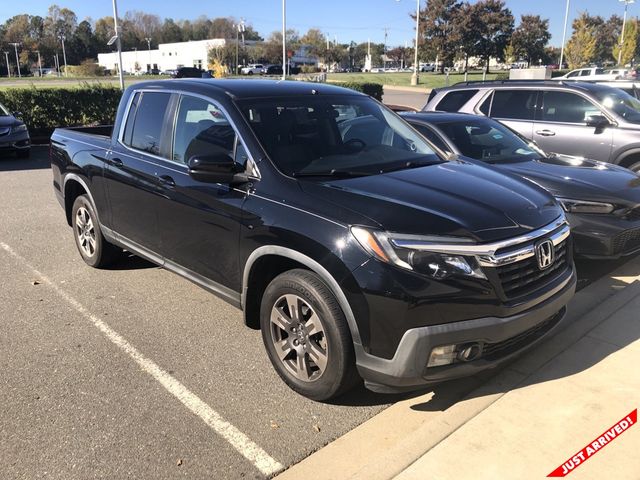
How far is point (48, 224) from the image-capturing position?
7469 millimetres

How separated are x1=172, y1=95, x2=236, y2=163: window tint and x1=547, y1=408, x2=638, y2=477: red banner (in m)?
2.61

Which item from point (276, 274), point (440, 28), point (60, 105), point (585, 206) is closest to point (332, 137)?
point (276, 274)

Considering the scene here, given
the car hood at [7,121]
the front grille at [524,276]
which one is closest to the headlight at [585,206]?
the front grille at [524,276]

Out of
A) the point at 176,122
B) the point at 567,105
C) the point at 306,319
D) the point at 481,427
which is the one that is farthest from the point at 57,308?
the point at 567,105

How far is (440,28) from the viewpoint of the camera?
55906 mm

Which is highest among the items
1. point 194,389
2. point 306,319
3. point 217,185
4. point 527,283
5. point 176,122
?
point 176,122

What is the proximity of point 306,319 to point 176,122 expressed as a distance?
78.2 inches

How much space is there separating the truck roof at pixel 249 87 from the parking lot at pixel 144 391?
1.78m

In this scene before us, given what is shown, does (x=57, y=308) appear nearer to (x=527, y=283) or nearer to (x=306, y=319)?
(x=306, y=319)

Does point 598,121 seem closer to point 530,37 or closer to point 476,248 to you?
point 476,248

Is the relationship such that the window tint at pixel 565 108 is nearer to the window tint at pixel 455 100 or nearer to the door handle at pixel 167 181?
the window tint at pixel 455 100

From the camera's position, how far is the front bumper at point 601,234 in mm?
5023

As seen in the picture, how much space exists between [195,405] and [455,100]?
696cm

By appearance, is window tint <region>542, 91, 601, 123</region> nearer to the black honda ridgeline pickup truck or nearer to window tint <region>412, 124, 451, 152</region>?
window tint <region>412, 124, 451, 152</region>
